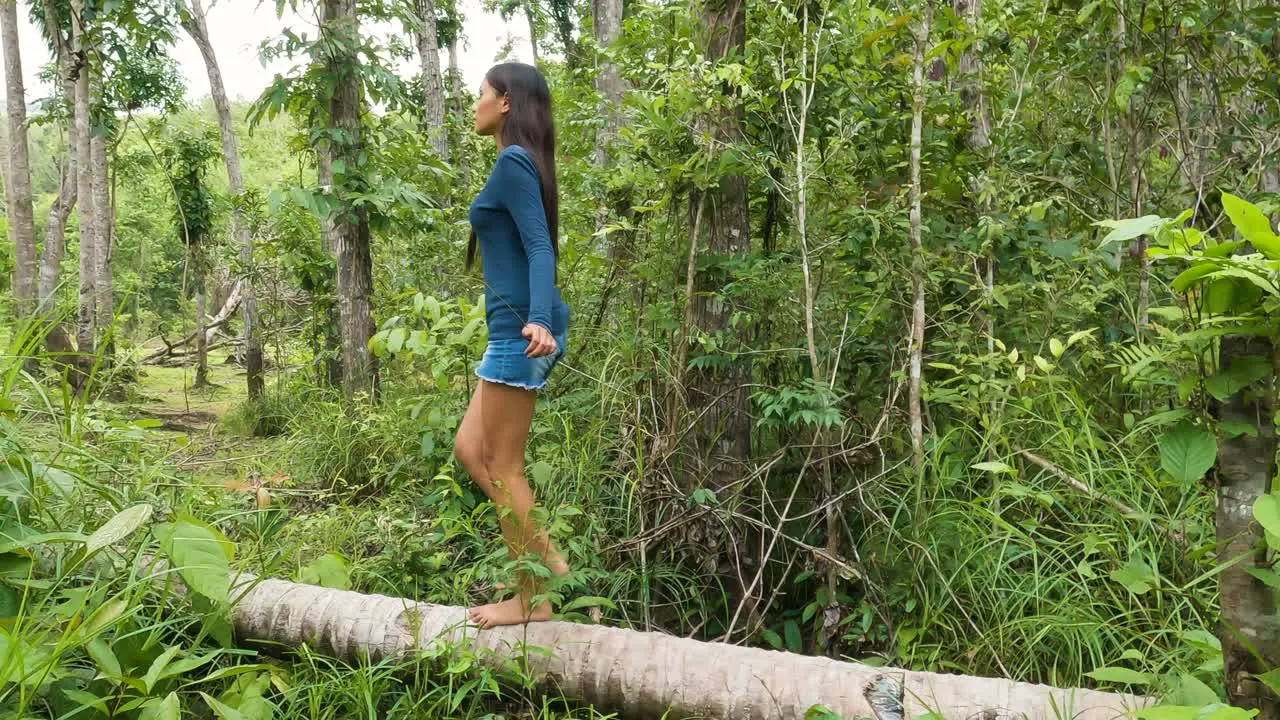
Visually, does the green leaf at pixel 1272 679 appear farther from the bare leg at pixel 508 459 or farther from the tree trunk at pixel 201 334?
the tree trunk at pixel 201 334

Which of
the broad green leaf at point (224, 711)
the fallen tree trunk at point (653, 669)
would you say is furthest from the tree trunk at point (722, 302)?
the broad green leaf at point (224, 711)

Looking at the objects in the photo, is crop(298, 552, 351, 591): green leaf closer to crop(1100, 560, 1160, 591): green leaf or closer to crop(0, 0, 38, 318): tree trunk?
crop(1100, 560, 1160, 591): green leaf

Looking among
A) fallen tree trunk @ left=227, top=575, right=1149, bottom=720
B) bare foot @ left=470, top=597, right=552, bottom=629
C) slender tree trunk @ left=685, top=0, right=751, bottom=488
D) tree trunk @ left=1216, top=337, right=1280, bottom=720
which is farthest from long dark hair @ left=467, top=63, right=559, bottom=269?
tree trunk @ left=1216, top=337, right=1280, bottom=720

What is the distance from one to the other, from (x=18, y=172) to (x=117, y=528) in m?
8.91

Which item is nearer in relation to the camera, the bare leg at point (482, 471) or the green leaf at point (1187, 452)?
the green leaf at point (1187, 452)

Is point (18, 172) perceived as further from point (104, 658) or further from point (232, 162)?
point (104, 658)

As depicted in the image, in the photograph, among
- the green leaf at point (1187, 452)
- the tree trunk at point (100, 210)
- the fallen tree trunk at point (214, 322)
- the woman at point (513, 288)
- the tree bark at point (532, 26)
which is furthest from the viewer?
the tree bark at point (532, 26)

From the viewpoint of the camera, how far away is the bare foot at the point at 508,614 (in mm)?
2484

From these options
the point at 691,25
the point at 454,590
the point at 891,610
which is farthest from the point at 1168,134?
the point at 454,590

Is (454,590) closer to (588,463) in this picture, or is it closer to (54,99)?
(588,463)

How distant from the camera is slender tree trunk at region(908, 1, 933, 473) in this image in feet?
9.73

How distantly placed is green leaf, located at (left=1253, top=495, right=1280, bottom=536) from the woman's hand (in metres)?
1.70

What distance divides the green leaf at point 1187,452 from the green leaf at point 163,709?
7.17 feet

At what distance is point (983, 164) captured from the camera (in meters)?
3.25
